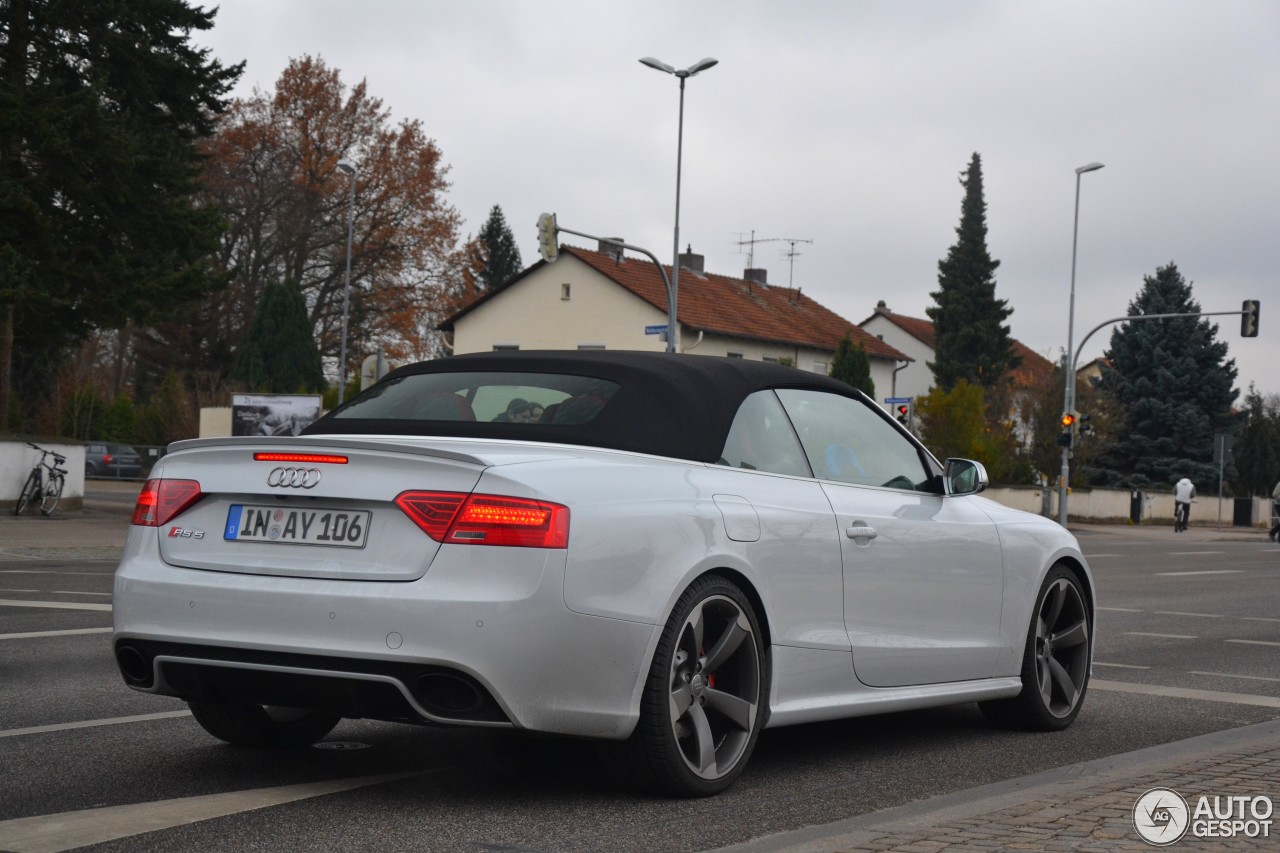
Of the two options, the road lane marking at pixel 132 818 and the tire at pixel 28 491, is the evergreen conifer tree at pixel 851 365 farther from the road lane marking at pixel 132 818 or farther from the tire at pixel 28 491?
the road lane marking at pixel 132 818

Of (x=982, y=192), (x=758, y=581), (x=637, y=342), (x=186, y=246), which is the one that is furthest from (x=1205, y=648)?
(x=982, y=192)

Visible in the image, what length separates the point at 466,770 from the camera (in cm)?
600

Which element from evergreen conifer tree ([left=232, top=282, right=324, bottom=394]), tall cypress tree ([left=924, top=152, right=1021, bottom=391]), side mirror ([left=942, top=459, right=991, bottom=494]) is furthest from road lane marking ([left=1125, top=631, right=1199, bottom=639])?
tall cypress tree ([left=924, top=152, right=1021, bottom=391])

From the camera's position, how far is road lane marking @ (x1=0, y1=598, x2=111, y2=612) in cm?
1208

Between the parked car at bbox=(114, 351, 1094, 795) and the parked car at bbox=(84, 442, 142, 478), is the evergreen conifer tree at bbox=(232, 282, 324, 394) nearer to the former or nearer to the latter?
the parked car at bbox=(84, 442, 142, 478)

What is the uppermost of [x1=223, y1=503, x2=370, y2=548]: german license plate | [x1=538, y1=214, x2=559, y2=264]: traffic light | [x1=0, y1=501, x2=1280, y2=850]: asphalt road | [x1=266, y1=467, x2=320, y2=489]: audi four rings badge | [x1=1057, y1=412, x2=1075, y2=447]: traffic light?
[x1=538, y1=214, x2=559, y2=264]: traffic light

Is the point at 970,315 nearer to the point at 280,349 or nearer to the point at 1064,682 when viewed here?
the point at 280,349

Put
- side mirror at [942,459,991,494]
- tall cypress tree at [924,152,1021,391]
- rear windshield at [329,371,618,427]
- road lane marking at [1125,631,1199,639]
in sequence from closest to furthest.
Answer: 1. rear windshield at [329,371,618,427]
2. side mirror at [942,459,991,494]
3. road lane marking at [1125,631,1199,639]
4. tall cypress tree at [924,152,1021,391]

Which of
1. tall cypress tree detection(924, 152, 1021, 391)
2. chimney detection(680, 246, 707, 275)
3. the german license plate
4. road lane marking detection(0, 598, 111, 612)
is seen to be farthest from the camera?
Answer: tall cypress tree detection(924, 152, 1021, 391)

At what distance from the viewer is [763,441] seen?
20.5ft

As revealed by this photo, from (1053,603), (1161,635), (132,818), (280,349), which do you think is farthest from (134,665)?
(280,349)

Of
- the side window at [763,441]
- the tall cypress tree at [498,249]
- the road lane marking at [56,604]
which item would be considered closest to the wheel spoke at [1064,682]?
the side window at [763,441]

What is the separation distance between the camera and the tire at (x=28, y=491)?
2622 cm

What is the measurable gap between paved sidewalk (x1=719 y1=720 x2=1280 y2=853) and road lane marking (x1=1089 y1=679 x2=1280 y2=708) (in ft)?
7.92
